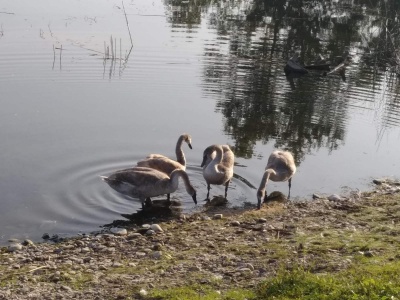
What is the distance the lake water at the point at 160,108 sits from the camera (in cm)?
1523

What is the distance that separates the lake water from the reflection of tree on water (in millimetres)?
100

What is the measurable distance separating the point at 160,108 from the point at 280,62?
10.6m

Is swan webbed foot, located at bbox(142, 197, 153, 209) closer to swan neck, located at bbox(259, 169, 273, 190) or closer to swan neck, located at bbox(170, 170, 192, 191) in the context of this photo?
swan neck, located at bbox(170, 170, 192, 191)

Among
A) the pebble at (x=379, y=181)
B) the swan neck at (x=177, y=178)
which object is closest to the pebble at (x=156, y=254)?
the swan neck at (x=177, y=178)

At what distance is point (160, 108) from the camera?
2216cm

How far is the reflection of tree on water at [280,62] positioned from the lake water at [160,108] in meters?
0.10

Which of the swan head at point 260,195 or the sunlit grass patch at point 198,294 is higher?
the sunlit grass patch at point 198,294

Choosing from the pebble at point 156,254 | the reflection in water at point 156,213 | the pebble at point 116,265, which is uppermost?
the pebble at point 156,254

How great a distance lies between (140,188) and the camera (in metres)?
14.1

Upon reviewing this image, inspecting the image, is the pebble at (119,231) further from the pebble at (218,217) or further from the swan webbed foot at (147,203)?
the pebble at (218,217)

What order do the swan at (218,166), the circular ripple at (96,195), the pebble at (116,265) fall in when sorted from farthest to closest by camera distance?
the swan at (218,166) → the circular ripple at (96,195) → the pebble at (116,265)

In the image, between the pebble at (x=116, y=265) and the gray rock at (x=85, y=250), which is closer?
the pebble at (x=116, y=265)

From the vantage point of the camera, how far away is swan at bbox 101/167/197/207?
1416 cm

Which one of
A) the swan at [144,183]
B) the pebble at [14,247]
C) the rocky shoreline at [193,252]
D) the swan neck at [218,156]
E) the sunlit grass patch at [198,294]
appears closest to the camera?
the sunlit grass patch at [198,294]
